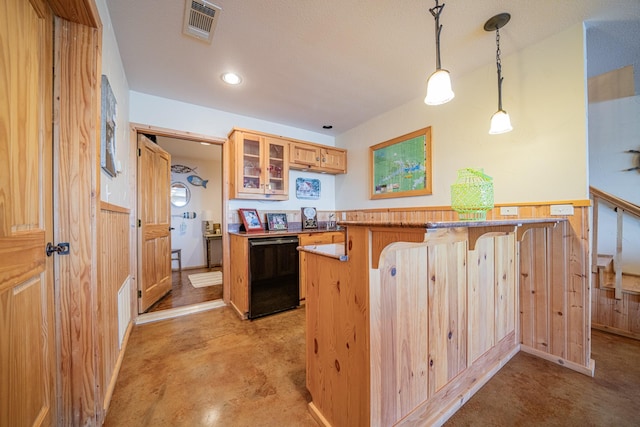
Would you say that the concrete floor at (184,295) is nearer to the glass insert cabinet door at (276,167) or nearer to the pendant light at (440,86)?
the glass insert cabinet door at (276,167)

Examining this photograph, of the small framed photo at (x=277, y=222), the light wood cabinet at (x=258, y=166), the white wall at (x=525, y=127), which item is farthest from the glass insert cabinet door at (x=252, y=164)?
the white wall at (x=525, y=127)

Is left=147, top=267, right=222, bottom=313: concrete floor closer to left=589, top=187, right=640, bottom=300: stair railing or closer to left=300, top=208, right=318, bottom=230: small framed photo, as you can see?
left=300, top=208, right=318, bottom=230: small framed photo

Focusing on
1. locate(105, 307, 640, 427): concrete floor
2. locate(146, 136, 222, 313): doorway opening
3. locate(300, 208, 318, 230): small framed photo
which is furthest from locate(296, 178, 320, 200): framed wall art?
locate(105, 307, 640, 427): concrete floor

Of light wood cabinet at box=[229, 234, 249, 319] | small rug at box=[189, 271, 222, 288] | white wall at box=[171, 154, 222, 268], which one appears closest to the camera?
light wood cabinet at box=[229, 234, 249, 319]

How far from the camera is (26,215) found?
2.85 ft

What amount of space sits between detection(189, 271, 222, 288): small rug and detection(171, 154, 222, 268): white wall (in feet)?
2.59

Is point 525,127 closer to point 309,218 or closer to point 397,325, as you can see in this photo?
point 397,325

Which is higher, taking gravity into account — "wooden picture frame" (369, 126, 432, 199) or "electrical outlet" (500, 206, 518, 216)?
"wooden picture frame" (369, 126, 432, 199)

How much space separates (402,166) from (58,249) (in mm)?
2936

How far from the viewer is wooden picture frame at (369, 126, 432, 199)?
103 inches

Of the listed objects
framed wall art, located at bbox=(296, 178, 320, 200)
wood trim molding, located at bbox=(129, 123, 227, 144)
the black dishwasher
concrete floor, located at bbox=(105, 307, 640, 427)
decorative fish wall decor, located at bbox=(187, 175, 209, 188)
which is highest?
wood trim molding, located at bbox=(129, 123, 227, 144)

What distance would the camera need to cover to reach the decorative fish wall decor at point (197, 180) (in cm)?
499

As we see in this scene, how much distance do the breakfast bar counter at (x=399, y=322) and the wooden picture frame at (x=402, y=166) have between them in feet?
4.10

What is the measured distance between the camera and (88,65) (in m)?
1.14
